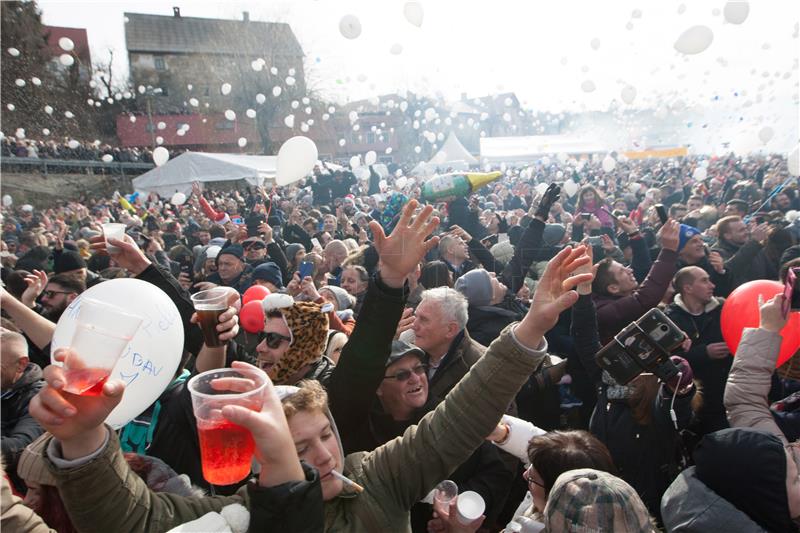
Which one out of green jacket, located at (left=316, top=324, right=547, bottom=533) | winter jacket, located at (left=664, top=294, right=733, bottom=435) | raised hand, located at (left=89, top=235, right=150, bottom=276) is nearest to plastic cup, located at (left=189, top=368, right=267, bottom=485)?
green jacket, located at (left=316, top=324, right=547, bottom=533)

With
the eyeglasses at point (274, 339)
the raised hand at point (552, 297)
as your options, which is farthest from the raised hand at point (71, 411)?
the eyeglasses at point (274, 339)

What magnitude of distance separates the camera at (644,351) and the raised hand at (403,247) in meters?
1.04

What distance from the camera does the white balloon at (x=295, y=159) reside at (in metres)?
7.11

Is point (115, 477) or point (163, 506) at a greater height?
point (115, 477)

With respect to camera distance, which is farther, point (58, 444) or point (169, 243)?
point (169, 243)

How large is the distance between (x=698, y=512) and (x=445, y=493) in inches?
32.7

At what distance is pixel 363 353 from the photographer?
1.88m

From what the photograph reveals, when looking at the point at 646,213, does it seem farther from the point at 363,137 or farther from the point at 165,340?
the point at 363,137

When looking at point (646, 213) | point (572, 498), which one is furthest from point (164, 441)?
point (646, 213)

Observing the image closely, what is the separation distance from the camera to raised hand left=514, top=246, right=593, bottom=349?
1.46m

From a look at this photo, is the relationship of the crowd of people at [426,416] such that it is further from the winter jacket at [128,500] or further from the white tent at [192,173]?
the white tent at [192,173]

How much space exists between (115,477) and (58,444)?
142mm

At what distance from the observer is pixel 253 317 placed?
2.47 meters

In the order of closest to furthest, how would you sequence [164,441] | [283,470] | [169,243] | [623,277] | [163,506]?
[283,470] < [163,506] < [164,441] < [623,277] < [169,243]
